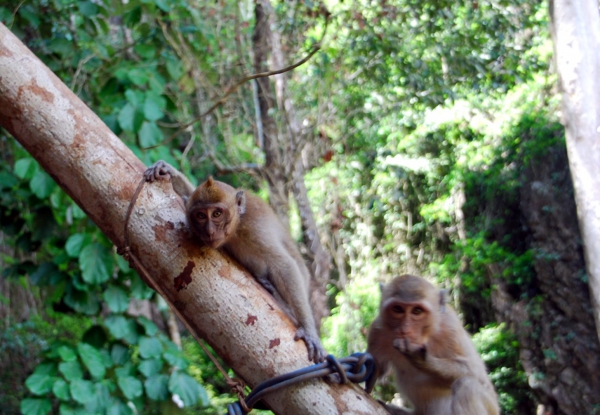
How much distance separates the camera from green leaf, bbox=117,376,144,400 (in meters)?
4.50

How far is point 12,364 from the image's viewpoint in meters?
9.88

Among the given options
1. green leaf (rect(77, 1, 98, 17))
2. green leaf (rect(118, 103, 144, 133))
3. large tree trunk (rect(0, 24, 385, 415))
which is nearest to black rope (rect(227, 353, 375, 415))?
large tree trunk (rect(0, 24, 385, 415))

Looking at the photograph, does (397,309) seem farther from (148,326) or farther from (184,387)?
(148,326)

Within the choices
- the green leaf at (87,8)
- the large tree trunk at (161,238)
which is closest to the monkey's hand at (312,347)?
the large tree trunk at (161,238)

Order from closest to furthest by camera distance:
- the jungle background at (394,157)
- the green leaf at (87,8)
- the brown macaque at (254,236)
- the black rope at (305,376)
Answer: the black rope at (305,376) → the brown macaque at (254,236) → the green leaf at (87,8) → the jungle background at (394,157)

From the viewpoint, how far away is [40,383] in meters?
4.43

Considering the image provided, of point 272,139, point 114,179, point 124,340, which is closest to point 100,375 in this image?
point 124,340

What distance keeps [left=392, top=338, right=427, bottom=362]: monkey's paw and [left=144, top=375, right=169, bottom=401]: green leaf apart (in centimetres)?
238

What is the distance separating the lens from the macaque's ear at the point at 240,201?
3.30 meters

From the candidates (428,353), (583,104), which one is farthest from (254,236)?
(583,104)

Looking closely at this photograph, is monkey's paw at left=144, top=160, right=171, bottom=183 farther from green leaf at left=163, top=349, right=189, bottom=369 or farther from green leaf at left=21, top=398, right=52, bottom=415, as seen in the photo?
green leaf at left=21, top=398, right=52, bottom=415

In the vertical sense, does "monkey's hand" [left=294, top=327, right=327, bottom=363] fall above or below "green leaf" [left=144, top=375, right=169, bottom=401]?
above

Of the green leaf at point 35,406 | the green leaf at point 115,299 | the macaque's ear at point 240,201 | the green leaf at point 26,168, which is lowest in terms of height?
the green leaf at point 35,406

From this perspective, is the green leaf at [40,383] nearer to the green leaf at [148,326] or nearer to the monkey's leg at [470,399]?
the green leaf at [148,326]
